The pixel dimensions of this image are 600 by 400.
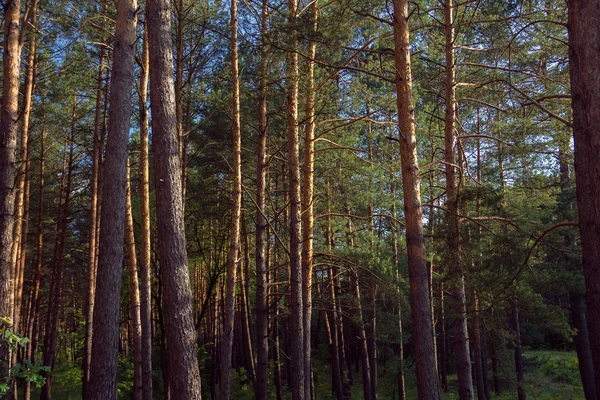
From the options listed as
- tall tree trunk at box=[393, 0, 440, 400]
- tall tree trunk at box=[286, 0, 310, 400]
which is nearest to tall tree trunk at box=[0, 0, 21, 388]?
tall tree trunk at box=[286, 0, 310, 400]

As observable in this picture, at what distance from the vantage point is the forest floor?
19.4m

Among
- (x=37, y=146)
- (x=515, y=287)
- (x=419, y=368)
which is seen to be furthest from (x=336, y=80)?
(x=37, y=146)

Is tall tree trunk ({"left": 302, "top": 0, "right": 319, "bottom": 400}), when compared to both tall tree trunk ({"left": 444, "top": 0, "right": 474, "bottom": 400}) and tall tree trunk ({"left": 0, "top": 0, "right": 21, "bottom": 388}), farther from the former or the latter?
tall tree trunk ({"left": 0, "top": 0, "right": 21, "bottom": 388})

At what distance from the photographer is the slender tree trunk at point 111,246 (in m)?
6.45

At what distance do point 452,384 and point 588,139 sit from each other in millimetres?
24414

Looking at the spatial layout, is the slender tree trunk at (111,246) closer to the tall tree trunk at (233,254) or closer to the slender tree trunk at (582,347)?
the tall tree trunk at (233,254)

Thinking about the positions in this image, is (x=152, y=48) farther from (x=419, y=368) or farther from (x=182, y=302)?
(x=419, y=368)

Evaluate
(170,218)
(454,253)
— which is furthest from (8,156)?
(454,253)

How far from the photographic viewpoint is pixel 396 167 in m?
9.91

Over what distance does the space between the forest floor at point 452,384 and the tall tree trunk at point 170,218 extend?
41.2 ft

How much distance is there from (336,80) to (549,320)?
6250mm

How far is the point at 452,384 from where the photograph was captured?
26.1 metres

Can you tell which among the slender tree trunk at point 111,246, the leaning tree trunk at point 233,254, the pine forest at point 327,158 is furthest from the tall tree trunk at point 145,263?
the slender tree trunk at point 111,246

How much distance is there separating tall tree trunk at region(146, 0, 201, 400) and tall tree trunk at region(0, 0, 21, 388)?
11.7ft
